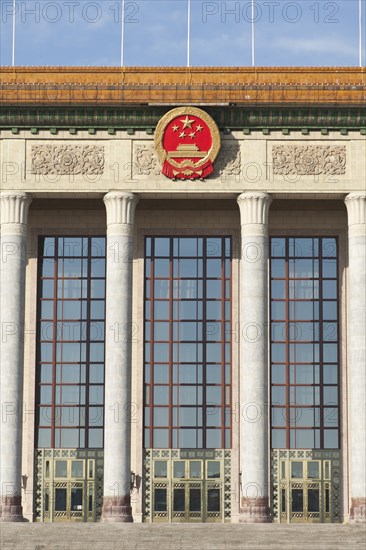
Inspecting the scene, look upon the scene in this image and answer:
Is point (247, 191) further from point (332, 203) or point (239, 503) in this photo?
point (239, 503)

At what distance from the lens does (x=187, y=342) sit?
197ft

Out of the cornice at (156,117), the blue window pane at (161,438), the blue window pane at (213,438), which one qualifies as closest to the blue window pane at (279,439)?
the blue window pane at (213,438)

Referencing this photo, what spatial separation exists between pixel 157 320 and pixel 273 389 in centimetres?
587

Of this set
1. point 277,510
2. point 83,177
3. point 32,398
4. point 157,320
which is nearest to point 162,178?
point 83,177

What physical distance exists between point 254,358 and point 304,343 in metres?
4.81

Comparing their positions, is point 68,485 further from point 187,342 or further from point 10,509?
point 187,342

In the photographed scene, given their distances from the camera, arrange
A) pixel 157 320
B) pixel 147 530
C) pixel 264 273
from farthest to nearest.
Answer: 1. pixel 157 320
2. pixel 264 273
3. pixel 147 530

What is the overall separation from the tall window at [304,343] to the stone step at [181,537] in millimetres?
8574

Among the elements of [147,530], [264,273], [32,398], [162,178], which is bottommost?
[147,530]

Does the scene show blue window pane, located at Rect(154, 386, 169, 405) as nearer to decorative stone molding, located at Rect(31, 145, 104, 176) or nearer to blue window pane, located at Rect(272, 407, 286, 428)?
blue window pane, located at Rect(272, 407, 286, 428)

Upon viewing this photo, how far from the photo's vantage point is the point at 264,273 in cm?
5616

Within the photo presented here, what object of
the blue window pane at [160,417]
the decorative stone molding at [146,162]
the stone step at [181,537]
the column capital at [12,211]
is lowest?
the stone step at [181,537]

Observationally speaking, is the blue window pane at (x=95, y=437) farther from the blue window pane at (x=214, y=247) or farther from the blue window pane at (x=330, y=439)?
the blue window pane at (x=330, y=439)

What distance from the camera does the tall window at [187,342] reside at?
59.4 metres
